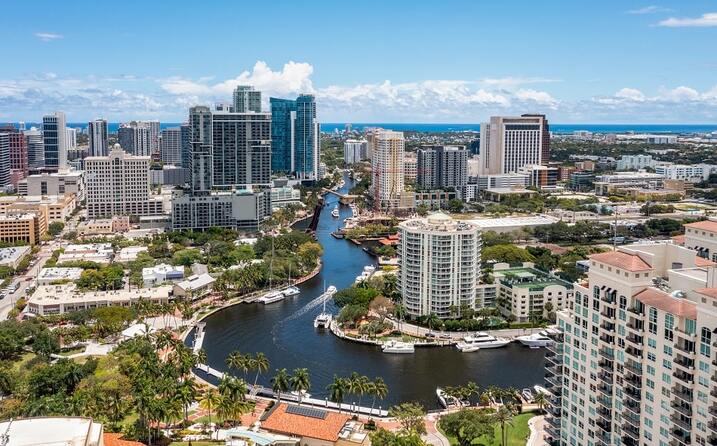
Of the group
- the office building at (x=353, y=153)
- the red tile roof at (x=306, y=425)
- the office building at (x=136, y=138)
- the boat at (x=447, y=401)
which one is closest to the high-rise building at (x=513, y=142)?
the office building at (x=353, y=153)

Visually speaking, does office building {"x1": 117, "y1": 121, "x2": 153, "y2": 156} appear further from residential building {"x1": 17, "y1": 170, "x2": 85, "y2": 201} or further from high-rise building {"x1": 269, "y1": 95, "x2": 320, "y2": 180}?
residential building {"x1": 17, "y1": 170, "x2": 85, "y2": 201}

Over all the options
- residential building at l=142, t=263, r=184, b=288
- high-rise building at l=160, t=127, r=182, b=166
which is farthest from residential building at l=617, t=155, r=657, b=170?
residential building at l=142, t=263, r=184, b=288

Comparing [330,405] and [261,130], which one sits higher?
[261,130]

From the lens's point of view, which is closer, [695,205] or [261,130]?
[261,130]

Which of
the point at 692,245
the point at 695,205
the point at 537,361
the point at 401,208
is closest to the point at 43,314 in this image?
the point at 537,361

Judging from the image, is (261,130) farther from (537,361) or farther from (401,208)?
(537,361)

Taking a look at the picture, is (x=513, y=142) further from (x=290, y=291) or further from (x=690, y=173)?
(x=290, y=291)

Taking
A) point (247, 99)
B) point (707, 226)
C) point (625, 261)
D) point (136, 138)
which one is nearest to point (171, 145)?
point (136, 138)
